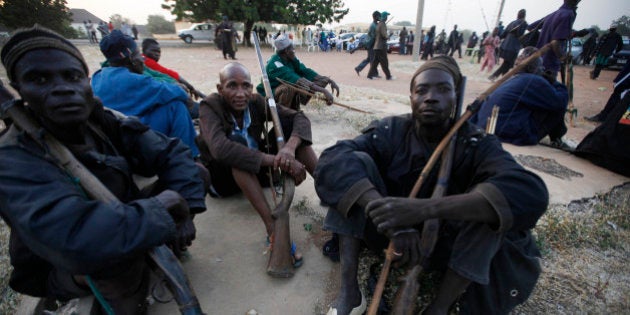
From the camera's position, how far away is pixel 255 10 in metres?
21.0

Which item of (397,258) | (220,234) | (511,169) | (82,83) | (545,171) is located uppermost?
(82,83)

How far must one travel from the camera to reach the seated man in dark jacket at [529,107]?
157 inches

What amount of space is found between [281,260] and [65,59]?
1562 millimetres

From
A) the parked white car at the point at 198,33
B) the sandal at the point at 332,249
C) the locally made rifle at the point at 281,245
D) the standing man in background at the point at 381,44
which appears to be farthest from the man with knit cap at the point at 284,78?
the parked white car at the point at 198,33

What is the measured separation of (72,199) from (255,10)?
73.9ft

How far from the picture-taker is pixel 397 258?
1.46 m

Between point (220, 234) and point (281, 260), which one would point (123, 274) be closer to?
point (281, 260)

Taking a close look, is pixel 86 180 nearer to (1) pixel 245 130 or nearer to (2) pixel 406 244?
(2) pixel 406 244

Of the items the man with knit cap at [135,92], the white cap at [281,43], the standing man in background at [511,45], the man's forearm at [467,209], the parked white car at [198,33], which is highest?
the parked white car at [198,33]

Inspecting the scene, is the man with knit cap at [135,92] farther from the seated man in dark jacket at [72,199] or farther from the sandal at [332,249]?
the sandal at [332,249]

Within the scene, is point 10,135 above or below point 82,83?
below

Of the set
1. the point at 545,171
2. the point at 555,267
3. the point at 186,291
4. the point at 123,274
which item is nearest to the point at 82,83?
the point at 123,274

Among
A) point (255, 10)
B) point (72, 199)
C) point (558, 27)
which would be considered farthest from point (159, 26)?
point (72, 199)

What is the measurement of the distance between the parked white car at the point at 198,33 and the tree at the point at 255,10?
1.99m
